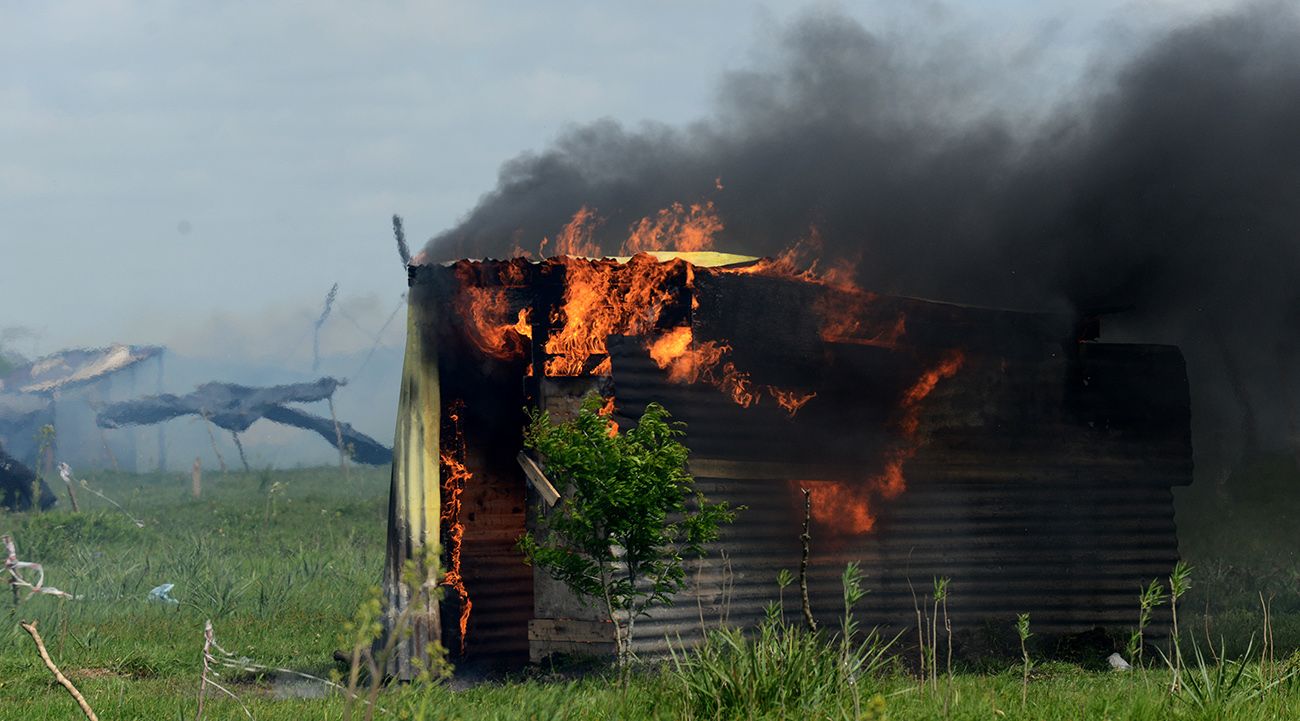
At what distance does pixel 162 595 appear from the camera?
17.7m

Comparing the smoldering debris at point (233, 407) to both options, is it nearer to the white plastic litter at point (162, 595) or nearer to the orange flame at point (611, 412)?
the white plastic litter at point (162, 595)

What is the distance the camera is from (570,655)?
46.1 feet

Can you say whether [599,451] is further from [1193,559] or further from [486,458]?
[1193,559]

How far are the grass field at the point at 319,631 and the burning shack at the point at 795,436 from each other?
42.6 inches

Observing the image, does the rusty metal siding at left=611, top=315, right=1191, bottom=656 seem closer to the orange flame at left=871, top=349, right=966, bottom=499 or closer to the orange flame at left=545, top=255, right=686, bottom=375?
the orange flame at left=871, top=349, right=966, bottom=499

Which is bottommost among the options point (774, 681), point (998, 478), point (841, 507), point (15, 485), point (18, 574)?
point (15, 485)

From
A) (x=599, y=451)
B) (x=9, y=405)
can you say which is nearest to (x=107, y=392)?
(x=9, y=405)

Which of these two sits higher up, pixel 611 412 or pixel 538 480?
pixel 611 412

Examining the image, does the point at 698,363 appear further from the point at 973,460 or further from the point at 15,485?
the point at 15,485

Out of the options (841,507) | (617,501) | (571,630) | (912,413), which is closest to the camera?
(617,501)

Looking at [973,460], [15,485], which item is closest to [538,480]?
[973,460]

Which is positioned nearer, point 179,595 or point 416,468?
point 416,468

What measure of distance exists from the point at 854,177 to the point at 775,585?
7124 millimetres

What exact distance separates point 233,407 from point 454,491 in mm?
39992
